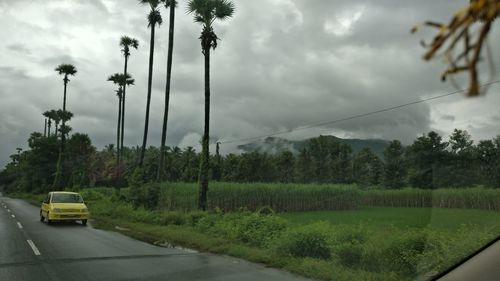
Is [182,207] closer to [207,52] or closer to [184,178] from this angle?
[207,52]

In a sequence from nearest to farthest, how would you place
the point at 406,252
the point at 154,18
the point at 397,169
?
1. the point at 406,252
2. the point at 397,169
3. the point at 154,18

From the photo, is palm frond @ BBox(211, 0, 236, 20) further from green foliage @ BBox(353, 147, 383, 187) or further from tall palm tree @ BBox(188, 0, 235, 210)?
green foliage @ BBox(353, 147, 383, 187)

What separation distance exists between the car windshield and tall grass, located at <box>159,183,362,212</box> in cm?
724

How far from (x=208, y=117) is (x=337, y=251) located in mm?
14879

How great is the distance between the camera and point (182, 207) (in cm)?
2812

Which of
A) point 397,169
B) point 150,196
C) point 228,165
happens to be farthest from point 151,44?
point 228,165

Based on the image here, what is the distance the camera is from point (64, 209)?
2223 centimetres

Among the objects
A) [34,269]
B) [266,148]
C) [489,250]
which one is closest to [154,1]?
[34,269]

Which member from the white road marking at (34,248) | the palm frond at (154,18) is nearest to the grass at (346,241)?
the white road marking at (34,248)

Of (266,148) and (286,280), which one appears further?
(266,148)

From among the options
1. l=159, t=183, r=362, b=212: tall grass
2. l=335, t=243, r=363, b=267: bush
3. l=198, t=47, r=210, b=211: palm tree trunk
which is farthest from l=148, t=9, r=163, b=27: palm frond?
l=335, t=243, r=363, b=267: bush

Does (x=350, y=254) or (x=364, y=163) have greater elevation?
(x=364, y=163)

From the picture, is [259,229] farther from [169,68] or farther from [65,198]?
[169,68]

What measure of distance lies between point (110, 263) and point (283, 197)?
2936 cm
